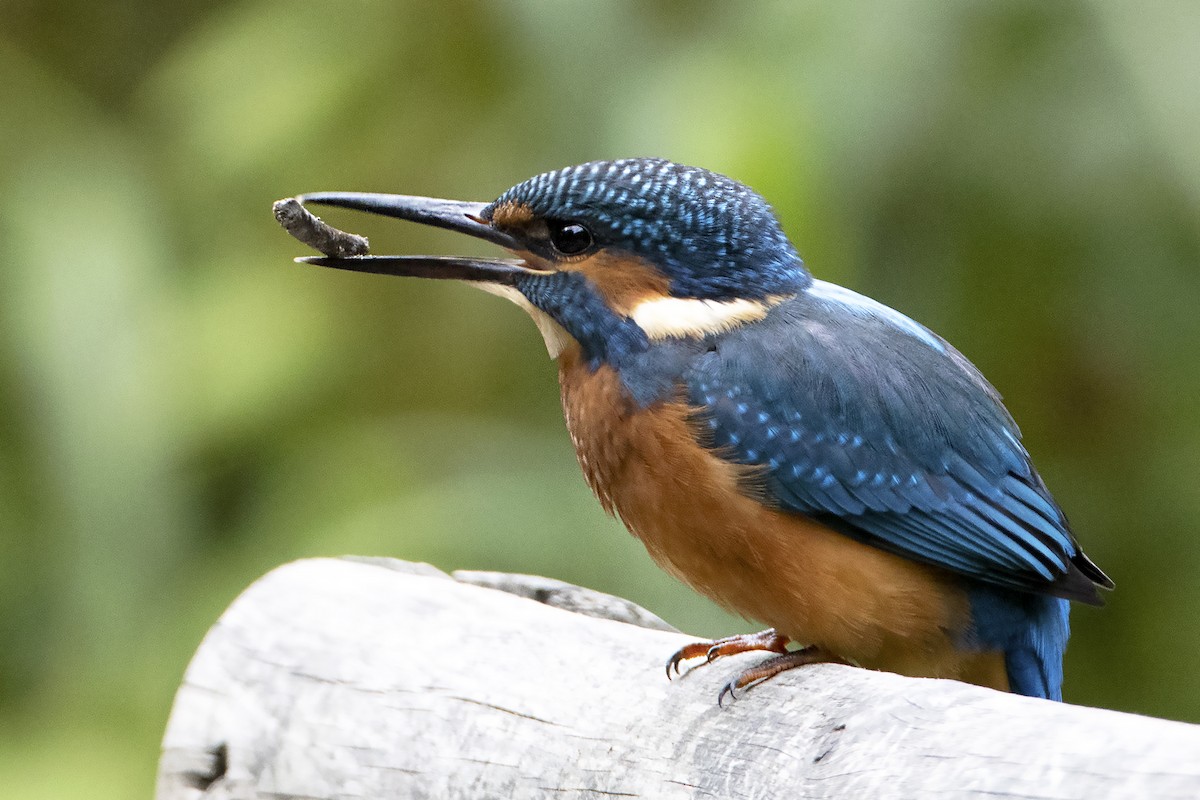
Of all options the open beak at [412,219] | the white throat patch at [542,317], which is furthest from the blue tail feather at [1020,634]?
the open beak at [412,219]

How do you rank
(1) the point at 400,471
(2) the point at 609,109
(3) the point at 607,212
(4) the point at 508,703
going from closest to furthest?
1. (4) the point at 508,703
2. (3) the point at 607,212
3. (2) the point at 609,109
4. (1) the point at 400,471

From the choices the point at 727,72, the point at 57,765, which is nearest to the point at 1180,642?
the point at 727,72

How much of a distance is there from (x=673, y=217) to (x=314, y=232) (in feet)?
1.66

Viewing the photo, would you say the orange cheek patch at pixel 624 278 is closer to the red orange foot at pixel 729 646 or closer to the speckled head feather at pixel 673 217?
the speckled head feather at pixel 673 217

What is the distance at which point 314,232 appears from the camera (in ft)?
6.59

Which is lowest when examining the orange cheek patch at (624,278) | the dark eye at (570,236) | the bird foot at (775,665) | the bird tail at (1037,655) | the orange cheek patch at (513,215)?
the bird tail at (1037,655)

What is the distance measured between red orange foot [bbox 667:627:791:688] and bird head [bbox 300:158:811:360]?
0.42m

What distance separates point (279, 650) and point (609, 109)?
1.43 m

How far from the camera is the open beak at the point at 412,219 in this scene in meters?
1.98

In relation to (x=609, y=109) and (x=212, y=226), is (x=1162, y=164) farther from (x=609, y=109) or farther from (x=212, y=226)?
(x=212, y=226)

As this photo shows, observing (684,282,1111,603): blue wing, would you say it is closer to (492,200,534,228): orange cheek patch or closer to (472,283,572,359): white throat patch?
(472,283,572,359): white throat patch

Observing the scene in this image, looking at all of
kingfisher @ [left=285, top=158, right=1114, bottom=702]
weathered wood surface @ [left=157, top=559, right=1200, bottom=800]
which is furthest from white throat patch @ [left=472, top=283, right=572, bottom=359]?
weathered wood surface @ [left=157, top=559, right=1200, bottom=800]

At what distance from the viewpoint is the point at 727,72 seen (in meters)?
2.88

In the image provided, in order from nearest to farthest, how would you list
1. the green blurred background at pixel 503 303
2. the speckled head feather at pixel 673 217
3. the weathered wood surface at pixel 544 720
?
1. the weathered wood surface at pixel 544 720
2. the speckled head feather at pixel 673 217
3. the green blurred background at pixel 503 303
